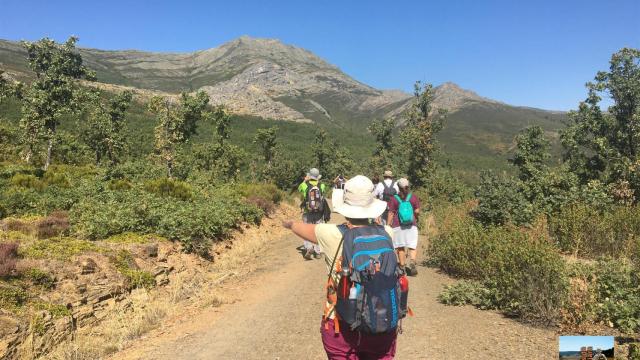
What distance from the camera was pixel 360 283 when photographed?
2875mm

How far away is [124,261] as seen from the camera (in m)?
9.27

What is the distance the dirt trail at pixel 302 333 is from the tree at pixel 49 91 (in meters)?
20.2

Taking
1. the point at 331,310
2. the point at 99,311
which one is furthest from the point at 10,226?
the point at 331,310

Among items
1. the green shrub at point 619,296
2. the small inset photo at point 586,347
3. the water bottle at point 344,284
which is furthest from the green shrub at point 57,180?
the small inset photo at point 586,347

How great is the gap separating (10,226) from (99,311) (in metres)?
4.59

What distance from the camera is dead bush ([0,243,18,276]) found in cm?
712

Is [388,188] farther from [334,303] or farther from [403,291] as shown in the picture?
[334,303]

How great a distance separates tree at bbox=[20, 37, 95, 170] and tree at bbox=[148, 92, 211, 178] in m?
4.59

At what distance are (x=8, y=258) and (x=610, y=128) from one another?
26740 millimetres

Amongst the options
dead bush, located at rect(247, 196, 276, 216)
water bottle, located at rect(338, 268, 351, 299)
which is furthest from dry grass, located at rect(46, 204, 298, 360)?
dead bush, located at rect(247, 196, 276, 216)

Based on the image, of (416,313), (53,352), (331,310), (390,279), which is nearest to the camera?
(390,279)

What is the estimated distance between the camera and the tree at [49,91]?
23250mm

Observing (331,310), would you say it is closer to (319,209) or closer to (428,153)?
(319,209)

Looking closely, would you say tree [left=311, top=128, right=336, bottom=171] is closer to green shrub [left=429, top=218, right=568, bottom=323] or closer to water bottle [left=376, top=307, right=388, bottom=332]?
green shrub [left=429, top=218, right=568, bottom=323]
